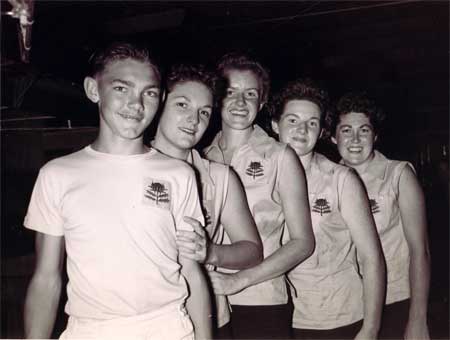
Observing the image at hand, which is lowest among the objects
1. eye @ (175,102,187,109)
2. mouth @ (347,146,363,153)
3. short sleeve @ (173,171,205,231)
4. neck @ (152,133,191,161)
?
short sleeve @ (173,171,205,231)

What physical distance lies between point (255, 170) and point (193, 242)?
2.59 ft

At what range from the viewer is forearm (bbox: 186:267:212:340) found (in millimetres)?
1773

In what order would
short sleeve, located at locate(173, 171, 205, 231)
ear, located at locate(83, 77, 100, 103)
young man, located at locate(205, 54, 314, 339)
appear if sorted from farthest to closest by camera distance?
young man, located at locate(205, 54, 314, 339), ear, located at locate(83, 77, 100, 103), short sleeve, located at locate(173, 171, 205, 231)

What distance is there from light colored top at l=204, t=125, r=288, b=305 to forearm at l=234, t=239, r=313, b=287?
0.09m

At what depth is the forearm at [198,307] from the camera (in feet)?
5.82

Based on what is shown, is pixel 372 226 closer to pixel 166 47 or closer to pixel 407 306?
pixel 407 306

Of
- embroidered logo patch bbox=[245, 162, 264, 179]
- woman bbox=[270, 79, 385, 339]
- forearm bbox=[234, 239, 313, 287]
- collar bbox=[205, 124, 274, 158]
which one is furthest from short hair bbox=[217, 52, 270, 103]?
forearm bbox=[234, 239, 313, 287]

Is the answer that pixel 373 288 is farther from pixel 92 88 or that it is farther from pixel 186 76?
pixel 92 88

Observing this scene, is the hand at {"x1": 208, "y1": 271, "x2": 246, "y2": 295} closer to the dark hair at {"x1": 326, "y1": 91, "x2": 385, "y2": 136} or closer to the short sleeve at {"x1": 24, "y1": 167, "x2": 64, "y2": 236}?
the short sleeve at {"x1": 24, "y1": 167, "x2": 64, "y2": 236}

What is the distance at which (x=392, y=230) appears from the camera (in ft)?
9.21

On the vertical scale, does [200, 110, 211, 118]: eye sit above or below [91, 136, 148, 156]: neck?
above

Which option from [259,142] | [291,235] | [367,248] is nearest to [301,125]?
[259,142]

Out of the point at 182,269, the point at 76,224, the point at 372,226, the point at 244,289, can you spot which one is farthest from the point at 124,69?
the point at 372,226

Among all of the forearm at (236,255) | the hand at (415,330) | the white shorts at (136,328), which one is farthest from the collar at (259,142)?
the hand at (415,330)
